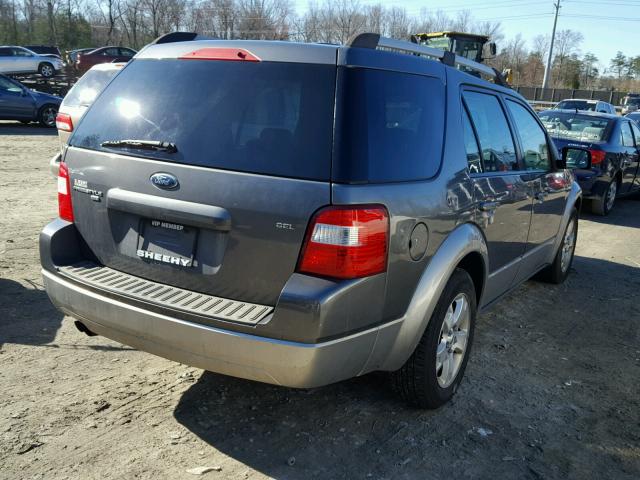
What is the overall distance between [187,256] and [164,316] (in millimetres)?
292

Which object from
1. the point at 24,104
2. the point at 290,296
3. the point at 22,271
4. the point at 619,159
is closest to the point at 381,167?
the point at 290,296

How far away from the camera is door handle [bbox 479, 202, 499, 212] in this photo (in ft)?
11.6

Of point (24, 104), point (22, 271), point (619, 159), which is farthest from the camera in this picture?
point (24, 104)

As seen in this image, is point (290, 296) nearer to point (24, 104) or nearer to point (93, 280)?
point (93, 280)

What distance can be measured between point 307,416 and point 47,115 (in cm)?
1754

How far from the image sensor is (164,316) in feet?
8.79

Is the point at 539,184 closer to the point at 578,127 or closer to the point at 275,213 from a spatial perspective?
the point at 275,213

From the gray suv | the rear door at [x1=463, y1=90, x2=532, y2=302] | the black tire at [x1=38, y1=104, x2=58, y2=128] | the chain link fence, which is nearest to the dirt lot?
the gray suv

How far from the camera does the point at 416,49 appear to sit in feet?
11.1

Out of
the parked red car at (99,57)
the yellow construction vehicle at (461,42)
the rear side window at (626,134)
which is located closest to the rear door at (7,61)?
the parked red car at (99,57)

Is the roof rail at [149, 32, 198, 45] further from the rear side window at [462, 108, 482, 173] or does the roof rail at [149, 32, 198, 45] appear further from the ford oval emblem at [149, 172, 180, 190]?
the rear side window at [462, 108, 482, 173]

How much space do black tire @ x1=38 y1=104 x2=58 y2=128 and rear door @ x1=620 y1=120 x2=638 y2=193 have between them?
51.2 ft

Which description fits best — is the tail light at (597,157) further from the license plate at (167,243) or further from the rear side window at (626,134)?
the license plate at (167,243)

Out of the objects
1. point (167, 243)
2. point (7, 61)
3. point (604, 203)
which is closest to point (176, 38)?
point (167, 243)
